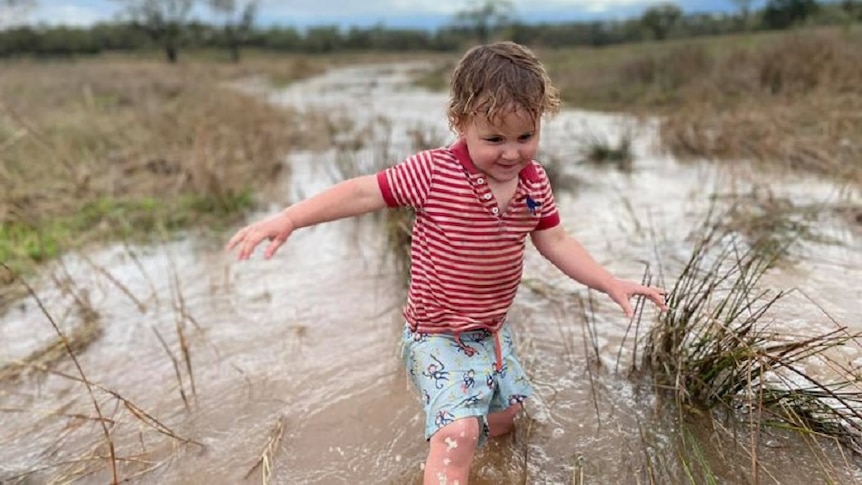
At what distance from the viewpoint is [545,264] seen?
493 cm

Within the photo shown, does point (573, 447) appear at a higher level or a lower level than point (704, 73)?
lower

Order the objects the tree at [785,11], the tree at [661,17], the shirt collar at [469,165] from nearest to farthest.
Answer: the shirt collar at [469,165]
the tree at [785,11]
the tree at [661,17]

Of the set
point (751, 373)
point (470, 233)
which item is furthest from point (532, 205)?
point (751, 373)

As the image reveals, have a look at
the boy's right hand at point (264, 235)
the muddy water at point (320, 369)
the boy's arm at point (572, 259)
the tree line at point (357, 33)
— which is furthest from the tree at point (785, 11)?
the boy's right hand at point (264, 235)

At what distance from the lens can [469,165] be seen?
2369mm

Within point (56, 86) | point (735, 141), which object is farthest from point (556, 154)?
point (56, 86)

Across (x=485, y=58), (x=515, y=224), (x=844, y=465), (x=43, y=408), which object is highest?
(x=485, y=58)

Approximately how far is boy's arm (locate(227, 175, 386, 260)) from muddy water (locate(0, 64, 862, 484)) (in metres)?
1.00

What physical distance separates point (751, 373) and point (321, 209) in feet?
5.36

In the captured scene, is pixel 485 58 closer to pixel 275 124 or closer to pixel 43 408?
pixel 43 408

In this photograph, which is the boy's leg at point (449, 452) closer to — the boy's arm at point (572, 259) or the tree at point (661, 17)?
the boy's arm at point (572, 259)

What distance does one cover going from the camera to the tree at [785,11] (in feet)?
94.4

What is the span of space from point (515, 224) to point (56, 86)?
20.8 meters

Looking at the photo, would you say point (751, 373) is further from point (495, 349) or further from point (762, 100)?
point (762, 100)
